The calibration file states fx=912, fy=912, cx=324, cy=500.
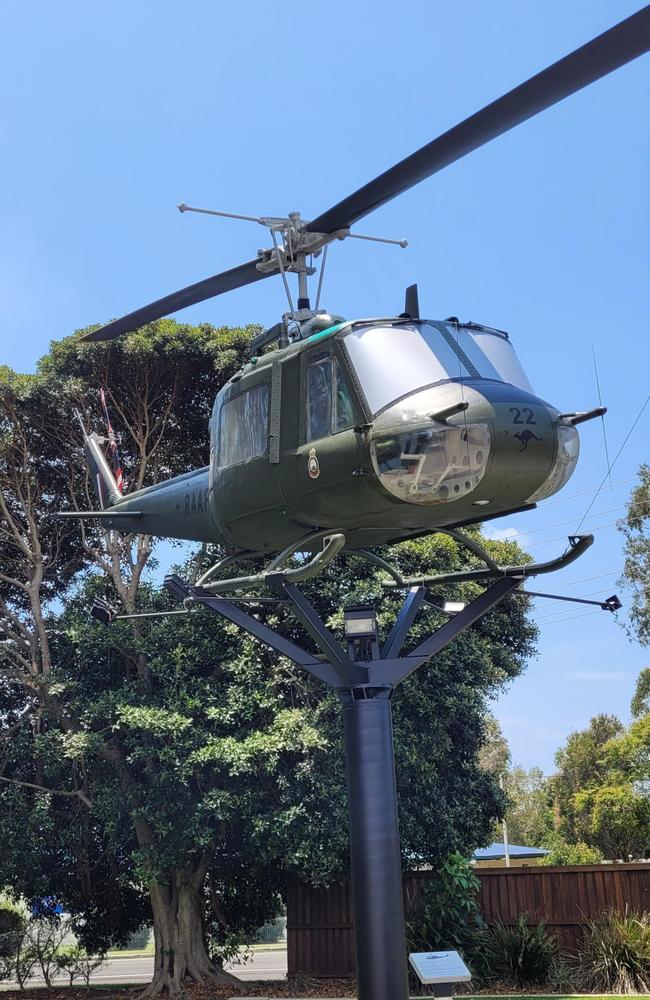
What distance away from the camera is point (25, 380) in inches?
706

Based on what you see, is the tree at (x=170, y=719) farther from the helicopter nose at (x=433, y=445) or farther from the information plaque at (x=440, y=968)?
the helicopter nose at (x=433, y=445)

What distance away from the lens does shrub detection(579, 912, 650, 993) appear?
42.5 feet

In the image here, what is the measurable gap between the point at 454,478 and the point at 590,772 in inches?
1607

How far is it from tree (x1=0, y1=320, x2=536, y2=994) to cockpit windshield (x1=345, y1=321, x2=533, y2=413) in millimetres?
8580

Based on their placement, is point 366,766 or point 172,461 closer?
point 366,766


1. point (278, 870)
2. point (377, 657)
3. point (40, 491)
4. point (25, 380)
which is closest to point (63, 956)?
point (278, 870)

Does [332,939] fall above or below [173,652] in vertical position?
below

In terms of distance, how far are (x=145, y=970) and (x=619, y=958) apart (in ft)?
58.1

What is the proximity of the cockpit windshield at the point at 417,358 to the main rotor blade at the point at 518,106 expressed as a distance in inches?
37.4

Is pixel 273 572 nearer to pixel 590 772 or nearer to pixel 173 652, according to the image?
pixel 173 652

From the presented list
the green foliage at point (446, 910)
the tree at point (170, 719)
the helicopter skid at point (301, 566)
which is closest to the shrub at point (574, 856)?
the tree at point (170, 719)

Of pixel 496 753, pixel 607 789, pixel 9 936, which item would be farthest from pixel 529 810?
pixel 9 936

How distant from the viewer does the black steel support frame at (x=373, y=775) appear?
7.09 metres

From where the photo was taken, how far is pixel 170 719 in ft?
47.4
